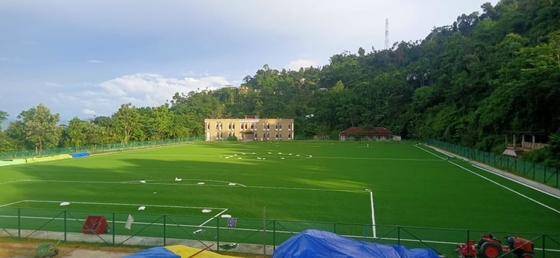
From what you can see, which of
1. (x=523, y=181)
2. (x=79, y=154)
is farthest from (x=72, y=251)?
(x=79, y=154)

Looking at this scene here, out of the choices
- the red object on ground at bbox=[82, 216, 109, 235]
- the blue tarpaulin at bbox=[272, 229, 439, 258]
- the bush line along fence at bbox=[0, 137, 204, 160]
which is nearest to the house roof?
the bush line along fence at bbox=[0, 137, 204, 160]

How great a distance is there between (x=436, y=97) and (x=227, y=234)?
105284mm

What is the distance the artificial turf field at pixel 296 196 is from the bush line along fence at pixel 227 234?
0.22m

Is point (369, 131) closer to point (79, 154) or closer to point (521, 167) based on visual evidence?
point (79, 154)

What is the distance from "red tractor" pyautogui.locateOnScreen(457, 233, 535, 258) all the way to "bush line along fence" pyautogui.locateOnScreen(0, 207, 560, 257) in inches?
33.3

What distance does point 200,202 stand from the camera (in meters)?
25.9

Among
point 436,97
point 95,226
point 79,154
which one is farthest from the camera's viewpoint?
point 436,97

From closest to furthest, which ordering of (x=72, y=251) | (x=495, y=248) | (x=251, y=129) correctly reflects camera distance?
1. (x=495, y=248)
2. (x=72, y=251)
3. (x=251, y=129)

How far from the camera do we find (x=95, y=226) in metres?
18.1

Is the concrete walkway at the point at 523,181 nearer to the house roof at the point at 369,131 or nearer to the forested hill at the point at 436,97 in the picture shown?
the forested hill at the point at 436,97

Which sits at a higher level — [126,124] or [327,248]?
[126,124]

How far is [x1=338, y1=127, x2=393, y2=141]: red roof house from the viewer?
389 feet

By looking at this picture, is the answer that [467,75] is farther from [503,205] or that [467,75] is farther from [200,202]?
[200,202]

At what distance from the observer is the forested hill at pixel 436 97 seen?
53.9 metres
